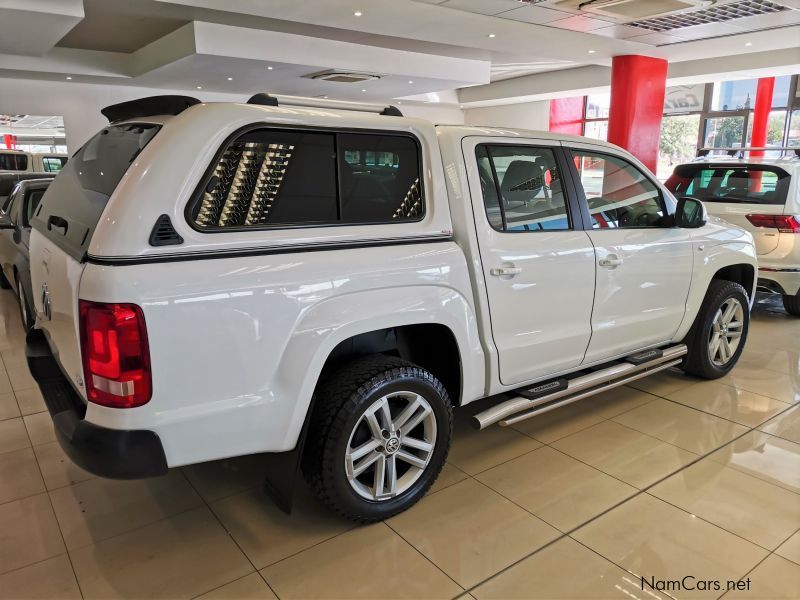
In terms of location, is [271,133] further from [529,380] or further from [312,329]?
[529,380]

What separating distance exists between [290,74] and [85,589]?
37.8 ft

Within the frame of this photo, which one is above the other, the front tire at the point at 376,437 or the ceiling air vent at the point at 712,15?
the ceiling air vent at the point at 712,15

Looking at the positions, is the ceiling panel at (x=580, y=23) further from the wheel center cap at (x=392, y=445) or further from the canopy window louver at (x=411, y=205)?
the wheel center cap at (x=392, y=445)

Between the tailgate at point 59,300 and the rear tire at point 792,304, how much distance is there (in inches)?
242

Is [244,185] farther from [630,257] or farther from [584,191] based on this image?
[630,257]

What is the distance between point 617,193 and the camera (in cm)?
340

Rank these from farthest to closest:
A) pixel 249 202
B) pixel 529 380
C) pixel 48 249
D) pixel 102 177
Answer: pixel 529 380 < pixel 48 249 < pixel 102 177 < pixel 249 202

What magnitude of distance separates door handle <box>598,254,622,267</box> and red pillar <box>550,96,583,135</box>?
60.2 ft

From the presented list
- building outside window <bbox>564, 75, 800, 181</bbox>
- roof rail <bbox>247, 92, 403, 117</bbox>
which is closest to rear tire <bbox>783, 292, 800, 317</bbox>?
roof rail <bbox>247, 92, 403, 117</bbox>

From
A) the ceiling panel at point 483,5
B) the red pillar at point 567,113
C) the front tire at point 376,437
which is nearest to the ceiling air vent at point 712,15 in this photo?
the ceiling panel at point 483,5

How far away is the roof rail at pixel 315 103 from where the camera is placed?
2.27 metres

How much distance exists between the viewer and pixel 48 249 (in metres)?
2.39

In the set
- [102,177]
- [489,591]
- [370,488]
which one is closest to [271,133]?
[102,177]

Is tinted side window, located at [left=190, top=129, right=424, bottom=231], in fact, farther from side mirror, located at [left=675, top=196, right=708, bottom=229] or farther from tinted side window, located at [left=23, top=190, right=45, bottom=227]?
tinted side window, located at [left=23, top=190, right=45, bottom=227]
